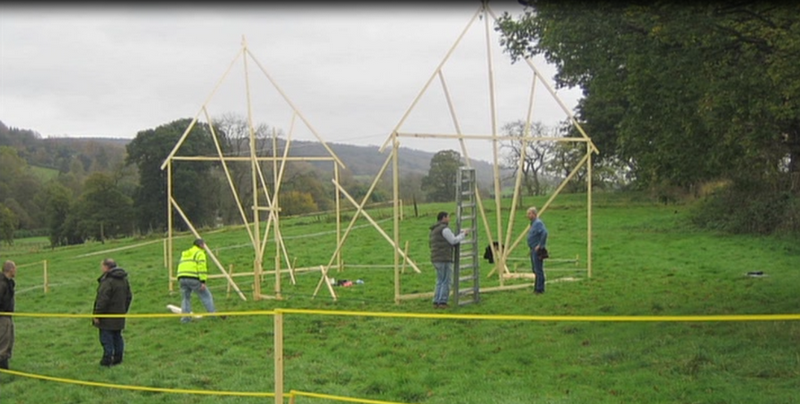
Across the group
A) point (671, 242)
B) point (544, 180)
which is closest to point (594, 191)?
point (544, 180)

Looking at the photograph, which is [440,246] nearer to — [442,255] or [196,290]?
[442,255]

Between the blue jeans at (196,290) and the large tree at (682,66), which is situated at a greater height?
the large tree at (682,66)

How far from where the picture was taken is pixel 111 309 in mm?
11680

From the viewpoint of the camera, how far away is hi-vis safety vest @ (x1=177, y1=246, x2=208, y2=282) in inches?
571

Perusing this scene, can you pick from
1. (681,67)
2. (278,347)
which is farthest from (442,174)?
(278,347)

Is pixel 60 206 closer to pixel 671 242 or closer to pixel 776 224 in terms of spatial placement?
pixel 671 242

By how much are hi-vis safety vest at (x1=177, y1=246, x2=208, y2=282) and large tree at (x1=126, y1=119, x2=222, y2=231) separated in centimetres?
2891

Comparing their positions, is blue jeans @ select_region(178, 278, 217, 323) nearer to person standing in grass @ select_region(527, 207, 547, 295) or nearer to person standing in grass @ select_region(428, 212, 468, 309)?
person standing in grass @ select_region(428, 212, 468, 309)

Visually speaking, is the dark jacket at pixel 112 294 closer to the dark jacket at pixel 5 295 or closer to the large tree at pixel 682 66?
the dark jacket at pixel 5 295

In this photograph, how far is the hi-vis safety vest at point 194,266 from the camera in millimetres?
14500

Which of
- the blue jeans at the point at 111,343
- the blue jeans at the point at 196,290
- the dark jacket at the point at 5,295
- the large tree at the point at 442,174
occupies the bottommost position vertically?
the blue jeans at the point at 111,343

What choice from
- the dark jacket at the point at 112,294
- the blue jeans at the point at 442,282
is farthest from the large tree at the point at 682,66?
the dark jacket at the point at 112,294

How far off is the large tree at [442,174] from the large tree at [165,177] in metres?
14.1

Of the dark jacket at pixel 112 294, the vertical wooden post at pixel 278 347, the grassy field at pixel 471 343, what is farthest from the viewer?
the dark jacket at pixel 112 294
